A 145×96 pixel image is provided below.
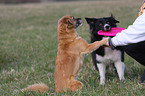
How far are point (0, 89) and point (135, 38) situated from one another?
7.26 ft

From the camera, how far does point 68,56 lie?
2475 millimetres

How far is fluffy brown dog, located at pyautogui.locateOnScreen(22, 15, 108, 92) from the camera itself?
2.45 m

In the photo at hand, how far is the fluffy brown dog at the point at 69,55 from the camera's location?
8.04ft

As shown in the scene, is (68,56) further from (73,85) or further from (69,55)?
(73,85)

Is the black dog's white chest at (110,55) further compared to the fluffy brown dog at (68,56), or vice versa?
the black dog's white chest at (110,55)

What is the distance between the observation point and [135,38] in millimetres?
2197

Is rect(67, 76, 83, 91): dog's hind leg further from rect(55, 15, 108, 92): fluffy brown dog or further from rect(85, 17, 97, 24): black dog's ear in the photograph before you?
rect(85, 17, 97, 24): black dog's ear

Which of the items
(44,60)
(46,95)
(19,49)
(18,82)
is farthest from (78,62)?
(19,49)

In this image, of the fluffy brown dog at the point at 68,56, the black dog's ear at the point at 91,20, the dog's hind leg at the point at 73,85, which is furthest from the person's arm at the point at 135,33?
the black dog's ear at the point at 91,20

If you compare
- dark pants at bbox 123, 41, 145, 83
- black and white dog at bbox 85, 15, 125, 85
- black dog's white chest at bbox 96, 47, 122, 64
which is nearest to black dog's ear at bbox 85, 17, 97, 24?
black and white dog at bbox 85, 15, 125, 85

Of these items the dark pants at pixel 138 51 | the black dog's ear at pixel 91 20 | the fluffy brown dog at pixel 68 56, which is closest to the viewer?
the fluffy brown dog at pixel 68 56

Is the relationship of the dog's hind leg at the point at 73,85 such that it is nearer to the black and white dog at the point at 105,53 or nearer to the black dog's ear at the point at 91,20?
the black and white dog at the point at 105,53

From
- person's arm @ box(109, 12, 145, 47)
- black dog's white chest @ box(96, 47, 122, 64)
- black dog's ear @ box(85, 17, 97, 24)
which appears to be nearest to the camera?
person's arm @ box(109, 12, 145, 47)

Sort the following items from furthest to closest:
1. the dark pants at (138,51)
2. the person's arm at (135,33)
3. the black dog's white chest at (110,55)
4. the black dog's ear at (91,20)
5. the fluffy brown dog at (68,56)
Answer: the black dog's ear at (91,20), the black dog's white chest at (110,55), the dark pants at (138,51), the fluffy brown dog at (68,56), the person's arm at (135,33)
